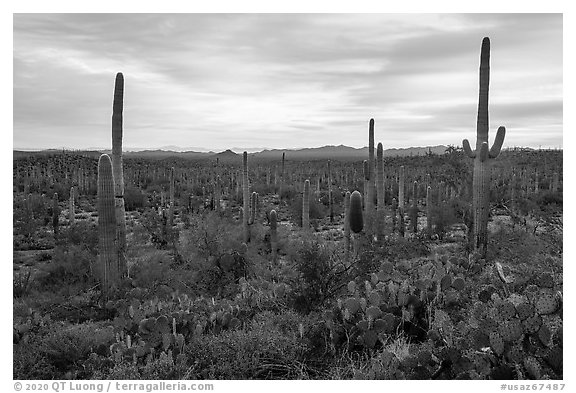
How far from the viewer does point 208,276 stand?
11836 millimetres

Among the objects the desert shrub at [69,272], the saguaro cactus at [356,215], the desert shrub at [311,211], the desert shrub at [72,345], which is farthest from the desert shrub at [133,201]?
→ the desert shrub at [72,345]

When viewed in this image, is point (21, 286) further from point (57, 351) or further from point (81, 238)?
point (57, 351)

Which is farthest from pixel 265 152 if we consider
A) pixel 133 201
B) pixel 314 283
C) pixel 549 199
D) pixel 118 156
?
pixel 314 283

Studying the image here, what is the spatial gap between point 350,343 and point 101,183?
18.5 ft

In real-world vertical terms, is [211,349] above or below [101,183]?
below

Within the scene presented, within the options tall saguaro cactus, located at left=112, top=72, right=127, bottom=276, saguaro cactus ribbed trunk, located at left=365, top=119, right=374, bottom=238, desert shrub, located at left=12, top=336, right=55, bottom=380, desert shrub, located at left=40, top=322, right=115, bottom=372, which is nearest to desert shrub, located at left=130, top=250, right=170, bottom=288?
tall saguaro cactus, located at left=112, top=72, right=127, bottom=276

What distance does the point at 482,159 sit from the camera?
1253 cm

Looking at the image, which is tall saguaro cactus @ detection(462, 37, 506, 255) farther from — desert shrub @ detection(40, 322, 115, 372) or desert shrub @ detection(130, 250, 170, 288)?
desert shrub @ detection(40, 322, 115, 372)

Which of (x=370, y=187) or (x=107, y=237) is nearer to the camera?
(x=107, y=237)

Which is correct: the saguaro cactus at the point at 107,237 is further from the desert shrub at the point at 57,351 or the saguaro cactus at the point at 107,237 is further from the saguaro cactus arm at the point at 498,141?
the saguaro cactus arm at the point at 498,141

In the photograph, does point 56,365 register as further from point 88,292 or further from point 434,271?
point 434,271
